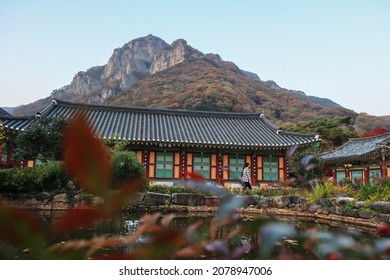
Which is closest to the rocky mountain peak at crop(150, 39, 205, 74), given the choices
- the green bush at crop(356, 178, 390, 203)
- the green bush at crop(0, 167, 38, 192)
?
the green bush at crop(0, 167, 38, 192)

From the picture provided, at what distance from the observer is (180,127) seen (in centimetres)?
1778

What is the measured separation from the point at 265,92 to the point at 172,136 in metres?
42.6

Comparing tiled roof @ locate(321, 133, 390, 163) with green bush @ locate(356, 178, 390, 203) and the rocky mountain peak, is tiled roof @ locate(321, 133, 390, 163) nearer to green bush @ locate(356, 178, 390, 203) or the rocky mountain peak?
green bush @ locate(356, 178, 390, 203)

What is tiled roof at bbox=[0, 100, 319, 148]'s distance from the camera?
15484 millimetres

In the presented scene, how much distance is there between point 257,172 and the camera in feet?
55.2

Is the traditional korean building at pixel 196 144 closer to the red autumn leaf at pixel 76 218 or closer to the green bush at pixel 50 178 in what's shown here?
the green bush at pixel 50 178

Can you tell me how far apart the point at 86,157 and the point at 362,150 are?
66.0 feet

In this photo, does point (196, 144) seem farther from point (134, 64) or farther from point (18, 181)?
point (134, 64)

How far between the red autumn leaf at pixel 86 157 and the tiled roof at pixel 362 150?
17.3 meters

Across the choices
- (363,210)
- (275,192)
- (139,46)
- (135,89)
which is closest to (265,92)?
(135,89)

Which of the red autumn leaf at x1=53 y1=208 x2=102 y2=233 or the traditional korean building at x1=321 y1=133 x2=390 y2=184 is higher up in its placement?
the traditional korean building at x1=321 y1=133 x2=390 y2=184

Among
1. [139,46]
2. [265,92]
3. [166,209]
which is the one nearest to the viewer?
[166,209]

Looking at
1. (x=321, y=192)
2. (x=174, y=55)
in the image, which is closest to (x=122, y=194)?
(x=321, y=192)
